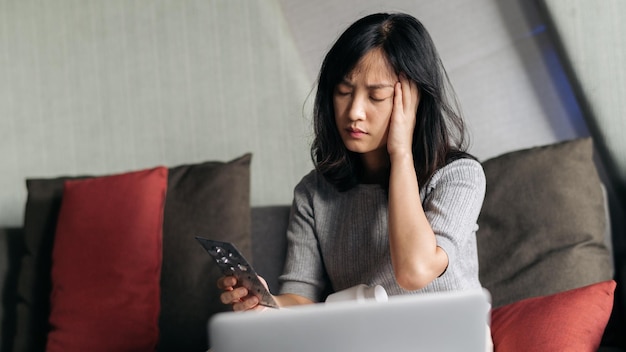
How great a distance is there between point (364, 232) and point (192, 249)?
72 centimetres

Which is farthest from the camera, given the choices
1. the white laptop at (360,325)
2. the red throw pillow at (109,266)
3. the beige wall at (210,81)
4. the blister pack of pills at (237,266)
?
the beige wall at (210,81)

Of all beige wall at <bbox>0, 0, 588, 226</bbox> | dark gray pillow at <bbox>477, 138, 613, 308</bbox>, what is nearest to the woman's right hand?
dark gray pillow at <bbox>477, 138, 613, 308</bbox>

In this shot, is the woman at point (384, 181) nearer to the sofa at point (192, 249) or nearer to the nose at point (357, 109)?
the nose at point (357, 109)

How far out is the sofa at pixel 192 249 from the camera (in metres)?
2.08

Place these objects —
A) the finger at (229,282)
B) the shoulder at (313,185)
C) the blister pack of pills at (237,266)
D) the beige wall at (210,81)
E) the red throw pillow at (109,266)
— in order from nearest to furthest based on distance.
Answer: the blister pack of pills at (237,266) → the finger at (229,282) → the shoulder at (313,185) → the red throw pillow at (109,266) → the beige wall at (210,81)

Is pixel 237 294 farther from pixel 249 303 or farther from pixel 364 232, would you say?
pixel 364 232

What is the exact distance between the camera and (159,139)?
2.79 metres

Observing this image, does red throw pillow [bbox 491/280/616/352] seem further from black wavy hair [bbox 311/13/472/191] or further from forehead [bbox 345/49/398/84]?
forehead [bbox 345/49/398/84]

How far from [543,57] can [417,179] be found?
93 centimetres

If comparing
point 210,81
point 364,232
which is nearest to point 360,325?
point 364,232

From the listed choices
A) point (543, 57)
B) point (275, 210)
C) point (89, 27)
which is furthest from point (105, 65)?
point (543, 57)

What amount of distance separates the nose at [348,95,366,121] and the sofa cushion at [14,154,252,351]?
0.79 metres

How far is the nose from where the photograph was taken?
64.1 inches

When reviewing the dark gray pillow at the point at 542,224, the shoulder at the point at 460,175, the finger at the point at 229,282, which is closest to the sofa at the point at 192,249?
the dark gray pillow at the point at 542,224
